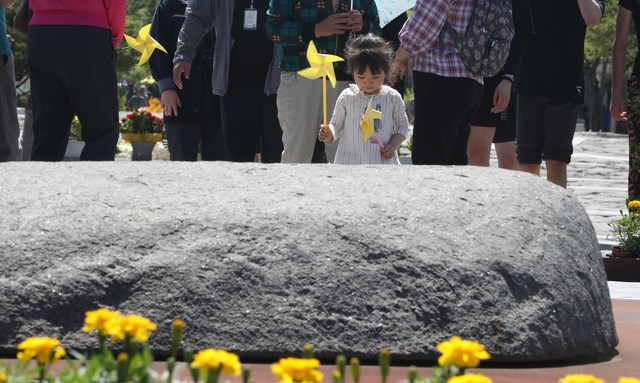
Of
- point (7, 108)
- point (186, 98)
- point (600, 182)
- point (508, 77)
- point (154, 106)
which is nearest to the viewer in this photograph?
point (508, 77)

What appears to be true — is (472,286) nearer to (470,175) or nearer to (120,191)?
(470,175)

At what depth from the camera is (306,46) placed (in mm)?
7594

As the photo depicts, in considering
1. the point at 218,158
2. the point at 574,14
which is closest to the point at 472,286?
the point at 574,14

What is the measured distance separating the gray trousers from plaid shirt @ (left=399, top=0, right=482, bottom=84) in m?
2.63

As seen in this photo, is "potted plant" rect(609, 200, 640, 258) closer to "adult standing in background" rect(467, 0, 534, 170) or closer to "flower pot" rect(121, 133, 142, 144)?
"adult standing in background" rect(467, 0, 534, 170)

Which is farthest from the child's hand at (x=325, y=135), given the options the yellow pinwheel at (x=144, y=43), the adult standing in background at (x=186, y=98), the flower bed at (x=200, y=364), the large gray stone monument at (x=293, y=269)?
the flower bed at (x=200, y=364)

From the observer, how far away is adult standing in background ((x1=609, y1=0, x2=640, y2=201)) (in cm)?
800

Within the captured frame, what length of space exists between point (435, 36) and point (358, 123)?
1.89ft

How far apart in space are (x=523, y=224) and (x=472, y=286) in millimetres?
346

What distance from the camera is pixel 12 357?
4.34 meters

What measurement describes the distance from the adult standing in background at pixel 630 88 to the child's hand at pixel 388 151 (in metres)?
1.60

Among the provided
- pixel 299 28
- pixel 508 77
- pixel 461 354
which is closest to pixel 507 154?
pixel 508 77

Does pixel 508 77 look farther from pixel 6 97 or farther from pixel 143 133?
pixel 143 133

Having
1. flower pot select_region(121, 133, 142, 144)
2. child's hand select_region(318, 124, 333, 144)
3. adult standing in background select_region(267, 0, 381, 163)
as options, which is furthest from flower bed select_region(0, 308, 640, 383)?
flower pot select_region(121, 133, 142, 144)
